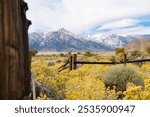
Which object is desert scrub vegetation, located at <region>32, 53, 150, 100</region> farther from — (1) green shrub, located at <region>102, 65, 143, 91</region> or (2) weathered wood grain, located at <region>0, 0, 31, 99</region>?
(2) weathered wood grain, located at <region>0, 0, 31, 99</region>

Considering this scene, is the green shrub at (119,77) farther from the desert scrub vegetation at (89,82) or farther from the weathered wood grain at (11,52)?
the weathered wood grain at (11,52)

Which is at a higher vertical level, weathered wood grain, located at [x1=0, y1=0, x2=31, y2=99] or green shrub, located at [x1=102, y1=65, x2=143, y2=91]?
weathered wood grain, located at [x1=0, y1=0, x2=31, y2=99]

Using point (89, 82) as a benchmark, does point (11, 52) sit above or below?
above

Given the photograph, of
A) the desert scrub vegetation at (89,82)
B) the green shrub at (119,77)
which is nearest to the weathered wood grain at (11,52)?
the desert scrub vegetation at (89,82)

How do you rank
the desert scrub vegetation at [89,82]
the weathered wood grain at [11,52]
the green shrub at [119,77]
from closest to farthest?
1. the weathered wood grain at [11,52]
2. the desert scrub vegetation at [89,82]
3. the green shrub at [119,77]

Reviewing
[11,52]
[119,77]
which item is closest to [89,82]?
[119,77]

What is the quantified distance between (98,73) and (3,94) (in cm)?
1253

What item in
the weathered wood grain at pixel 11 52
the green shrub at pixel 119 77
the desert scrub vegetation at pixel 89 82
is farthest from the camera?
the green shrub at pixel 119 77

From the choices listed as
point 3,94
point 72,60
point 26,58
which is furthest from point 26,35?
point 72,60

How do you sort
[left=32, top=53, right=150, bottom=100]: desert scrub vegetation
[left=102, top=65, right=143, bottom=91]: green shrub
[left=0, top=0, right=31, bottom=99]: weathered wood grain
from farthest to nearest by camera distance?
[left=102, top=65, right=143, bottom=91]: green shrub < [left=32, top=53, right=150, bottom=100]: desert scrub vegetation < [left=0, top=0, right=31, bottom=99]: weathered wood grain

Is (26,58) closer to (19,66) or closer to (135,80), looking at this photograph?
(19,66)

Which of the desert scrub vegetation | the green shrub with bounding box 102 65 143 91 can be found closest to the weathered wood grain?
the desert scrub vegetation

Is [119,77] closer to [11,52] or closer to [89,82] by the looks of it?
[89,82]

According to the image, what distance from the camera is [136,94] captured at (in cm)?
594
